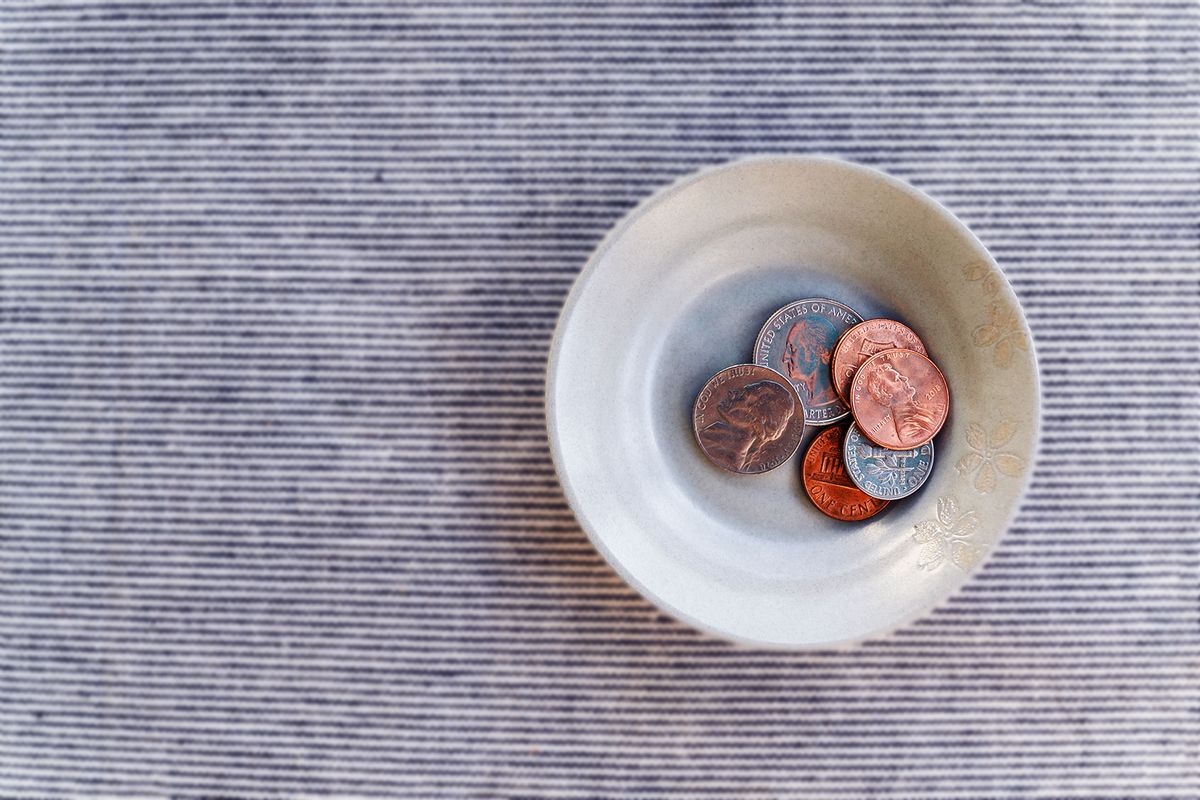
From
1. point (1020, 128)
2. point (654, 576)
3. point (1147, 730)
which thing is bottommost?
point (1147, 730)

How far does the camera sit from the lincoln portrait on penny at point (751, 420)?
0.52m

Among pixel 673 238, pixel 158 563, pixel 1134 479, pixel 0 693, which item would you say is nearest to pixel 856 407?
pixel 673 238

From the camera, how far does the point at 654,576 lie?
20.1 inches

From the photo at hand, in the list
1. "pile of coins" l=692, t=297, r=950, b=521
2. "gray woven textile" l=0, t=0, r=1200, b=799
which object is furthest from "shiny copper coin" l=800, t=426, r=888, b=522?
"gray woven textile" l=0, t=0, r=1200, b=799

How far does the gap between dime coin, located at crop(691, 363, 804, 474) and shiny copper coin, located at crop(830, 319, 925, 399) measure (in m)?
0.04

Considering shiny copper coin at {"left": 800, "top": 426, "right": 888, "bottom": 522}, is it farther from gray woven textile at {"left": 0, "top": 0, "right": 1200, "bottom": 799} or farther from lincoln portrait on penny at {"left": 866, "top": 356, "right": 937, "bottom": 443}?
gray woven textile at {"left": 0, "top": 0, "right": 1200, "bottom": 799}

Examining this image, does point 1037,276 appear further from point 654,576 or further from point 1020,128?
point 654,576

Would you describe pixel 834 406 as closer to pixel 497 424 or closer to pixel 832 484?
pixel 832 484

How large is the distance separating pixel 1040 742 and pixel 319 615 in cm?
61

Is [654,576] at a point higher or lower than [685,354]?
lower

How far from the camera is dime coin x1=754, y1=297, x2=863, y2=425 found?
1.73ft

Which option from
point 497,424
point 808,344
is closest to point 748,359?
point 808,344

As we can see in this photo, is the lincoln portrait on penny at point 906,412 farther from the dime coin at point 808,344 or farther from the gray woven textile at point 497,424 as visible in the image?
the gray woven textile at point 497,424

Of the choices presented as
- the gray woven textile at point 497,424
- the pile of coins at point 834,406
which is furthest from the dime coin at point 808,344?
the gray woven textile at point 497,424
